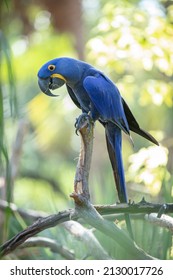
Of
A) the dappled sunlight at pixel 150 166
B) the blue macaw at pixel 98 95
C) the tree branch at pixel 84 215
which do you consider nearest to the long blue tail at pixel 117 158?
the blue macaw at pixel 98 95

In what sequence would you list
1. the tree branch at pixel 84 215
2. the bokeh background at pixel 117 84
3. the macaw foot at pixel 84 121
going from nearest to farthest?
the tree branch at pixel 84 215, the macaw foot at pixel 84 121, the bokeh background at pixel 117 84

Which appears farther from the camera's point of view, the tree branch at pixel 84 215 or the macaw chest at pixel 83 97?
the macaw chest at pixel 83 97

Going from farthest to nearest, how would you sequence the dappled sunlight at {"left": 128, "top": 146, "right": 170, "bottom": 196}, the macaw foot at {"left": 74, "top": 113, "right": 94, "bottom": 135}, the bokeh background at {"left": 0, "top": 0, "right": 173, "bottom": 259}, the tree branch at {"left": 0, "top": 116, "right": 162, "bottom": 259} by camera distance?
1. the dappled sunlight at {"left": 128, "top": 146, "right": 170, "bottom": 196}
2. the bokeh background at {"left": 0, "top": 0, "right": 173, "bottom": 259}
3. the macaw foot at {"left": 74, "top": 113, "right": 94, "bottom": 135}
4. the tree branch at {"left": 0, "top": 116, "right": 162, "bottom": 259}

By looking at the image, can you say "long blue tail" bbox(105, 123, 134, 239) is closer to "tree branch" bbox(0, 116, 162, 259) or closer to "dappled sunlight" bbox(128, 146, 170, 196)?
"tree branch" bbox(0, 116, 162, 259)

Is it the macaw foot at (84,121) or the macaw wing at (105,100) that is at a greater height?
the macaw wing at (105,100)

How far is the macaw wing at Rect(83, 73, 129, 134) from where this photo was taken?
1.31 metres

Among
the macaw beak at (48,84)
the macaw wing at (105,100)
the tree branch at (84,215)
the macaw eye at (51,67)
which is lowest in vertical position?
the tree branch at (84,215)

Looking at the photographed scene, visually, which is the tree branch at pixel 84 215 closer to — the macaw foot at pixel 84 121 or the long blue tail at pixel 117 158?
the macaw foot at pixel 84 121

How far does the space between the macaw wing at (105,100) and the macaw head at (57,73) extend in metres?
0.04

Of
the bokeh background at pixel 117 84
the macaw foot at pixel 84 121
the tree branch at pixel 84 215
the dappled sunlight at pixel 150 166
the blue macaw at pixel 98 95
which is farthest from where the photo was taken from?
the dappled sunlight at pixel 150 166

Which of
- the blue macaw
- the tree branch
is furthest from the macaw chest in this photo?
the tree branch

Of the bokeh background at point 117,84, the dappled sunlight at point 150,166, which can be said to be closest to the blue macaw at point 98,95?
the bokeh background at point 117,84

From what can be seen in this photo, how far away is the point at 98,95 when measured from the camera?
133 centimetres

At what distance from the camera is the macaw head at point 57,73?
132 cm
